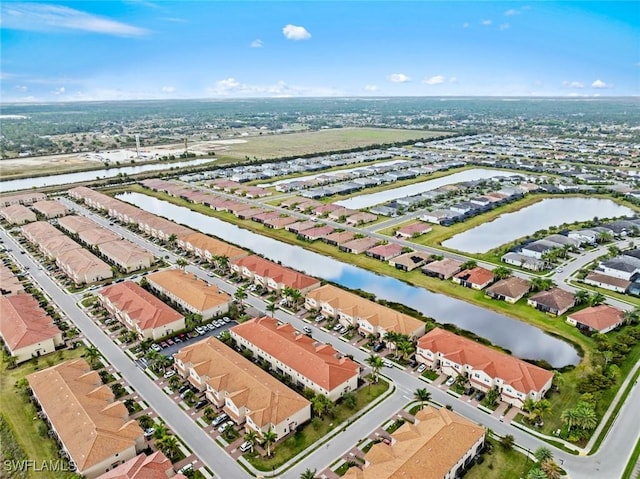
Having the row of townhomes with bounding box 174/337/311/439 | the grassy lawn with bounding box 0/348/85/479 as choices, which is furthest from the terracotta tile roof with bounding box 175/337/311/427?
the grassy lawn with bounding box 0/348/85/479

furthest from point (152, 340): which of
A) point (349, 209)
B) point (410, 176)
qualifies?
point (410, 176)

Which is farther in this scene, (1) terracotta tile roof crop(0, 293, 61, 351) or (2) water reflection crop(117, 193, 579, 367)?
(2) water reflection crop(117, 193, 579, 367)

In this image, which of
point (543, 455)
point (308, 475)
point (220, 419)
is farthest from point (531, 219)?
point (308, 475)

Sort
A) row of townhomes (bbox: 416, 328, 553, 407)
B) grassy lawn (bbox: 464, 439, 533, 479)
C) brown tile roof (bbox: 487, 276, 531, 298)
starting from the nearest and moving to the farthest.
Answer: grassy lawn (bbox: 464, 439, 533, 479)
row of townhomes (bbox: 416, 328, 553, 407)
brown tile roof (bbox: 487, 276, 531, 298)

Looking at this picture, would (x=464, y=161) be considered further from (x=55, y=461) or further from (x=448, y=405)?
(x=55, y=461)

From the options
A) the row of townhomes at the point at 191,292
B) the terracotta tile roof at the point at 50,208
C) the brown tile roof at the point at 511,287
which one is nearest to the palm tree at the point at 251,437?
the row of townhomes at the point at 191,292

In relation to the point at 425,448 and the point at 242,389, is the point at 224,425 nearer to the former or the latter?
the point at 242,389

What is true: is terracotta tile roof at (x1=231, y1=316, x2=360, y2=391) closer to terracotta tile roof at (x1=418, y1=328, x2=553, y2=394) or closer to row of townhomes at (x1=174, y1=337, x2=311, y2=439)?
row of townhomes at (x1=174, y1=337, x2=311, y2=439)
